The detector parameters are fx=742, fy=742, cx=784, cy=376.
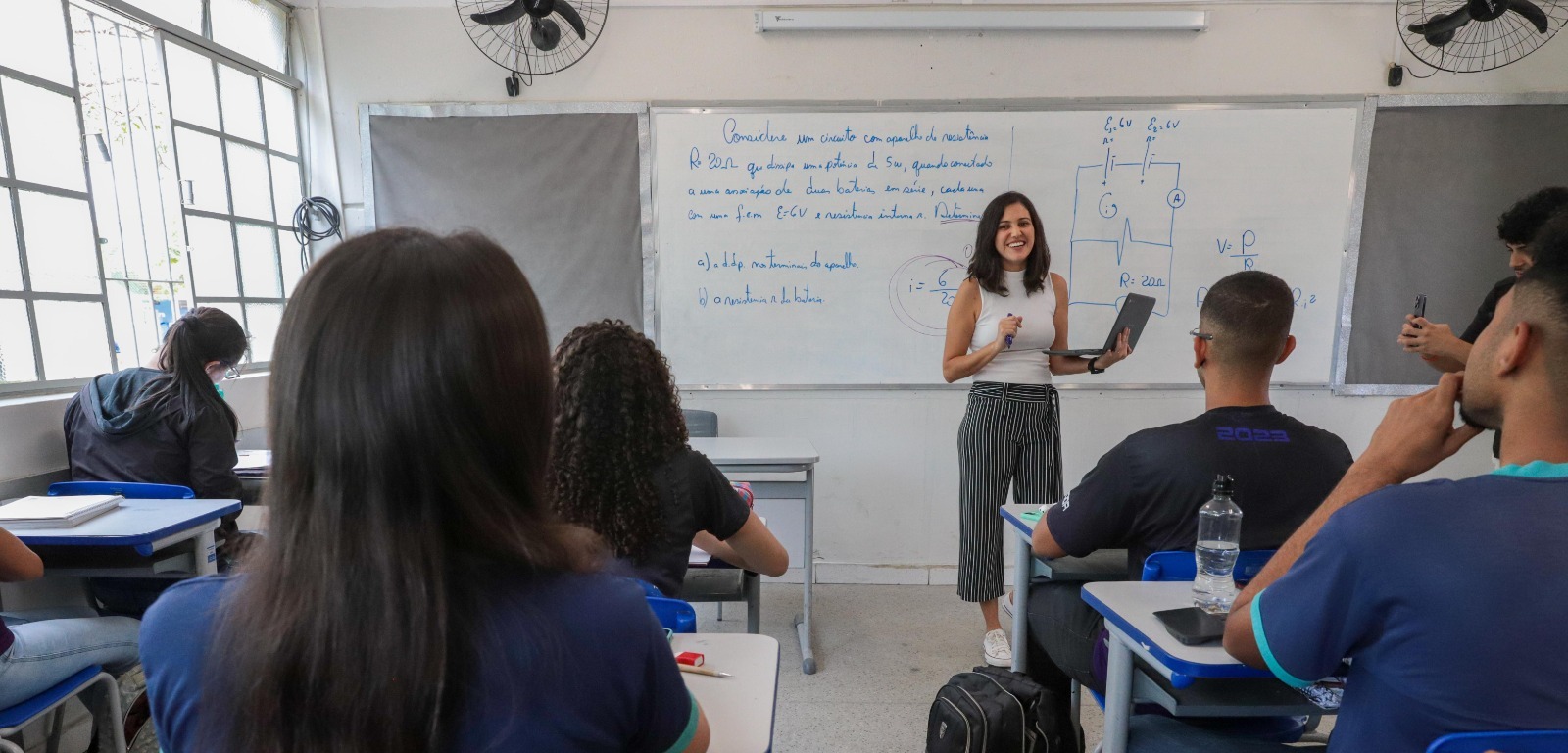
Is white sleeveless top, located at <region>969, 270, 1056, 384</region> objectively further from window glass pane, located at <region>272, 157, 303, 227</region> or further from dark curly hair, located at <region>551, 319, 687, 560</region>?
window glass pane, located at <region>272, 157, 303, 227</region>

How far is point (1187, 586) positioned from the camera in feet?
4.61

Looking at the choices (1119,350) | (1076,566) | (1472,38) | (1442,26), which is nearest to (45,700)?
(1076,566)

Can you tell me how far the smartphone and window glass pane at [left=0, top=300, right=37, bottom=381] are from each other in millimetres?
3005

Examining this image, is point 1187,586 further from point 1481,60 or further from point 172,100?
point 172,100

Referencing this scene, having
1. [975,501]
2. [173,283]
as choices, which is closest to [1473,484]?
[975,501]

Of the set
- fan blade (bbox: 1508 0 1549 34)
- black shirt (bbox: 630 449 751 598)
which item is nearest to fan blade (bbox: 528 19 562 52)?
black shirt (bbox: 630 449 751 598)

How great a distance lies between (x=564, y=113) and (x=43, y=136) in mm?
1671

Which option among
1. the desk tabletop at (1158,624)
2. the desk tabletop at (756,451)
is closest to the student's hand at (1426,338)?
the desk tabletop at (1158,624)

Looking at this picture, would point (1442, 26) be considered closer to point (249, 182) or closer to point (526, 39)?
point (526, 39)

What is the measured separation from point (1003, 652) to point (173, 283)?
329 cm

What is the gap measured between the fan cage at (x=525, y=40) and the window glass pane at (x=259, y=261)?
1.25 metres

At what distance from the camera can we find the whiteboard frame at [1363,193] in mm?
3088

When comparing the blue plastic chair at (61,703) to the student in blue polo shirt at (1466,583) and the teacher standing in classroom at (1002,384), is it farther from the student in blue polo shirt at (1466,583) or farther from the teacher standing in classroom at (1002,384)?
the teacher standing in classroom at (1002,384)

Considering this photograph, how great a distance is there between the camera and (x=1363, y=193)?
124 inches
